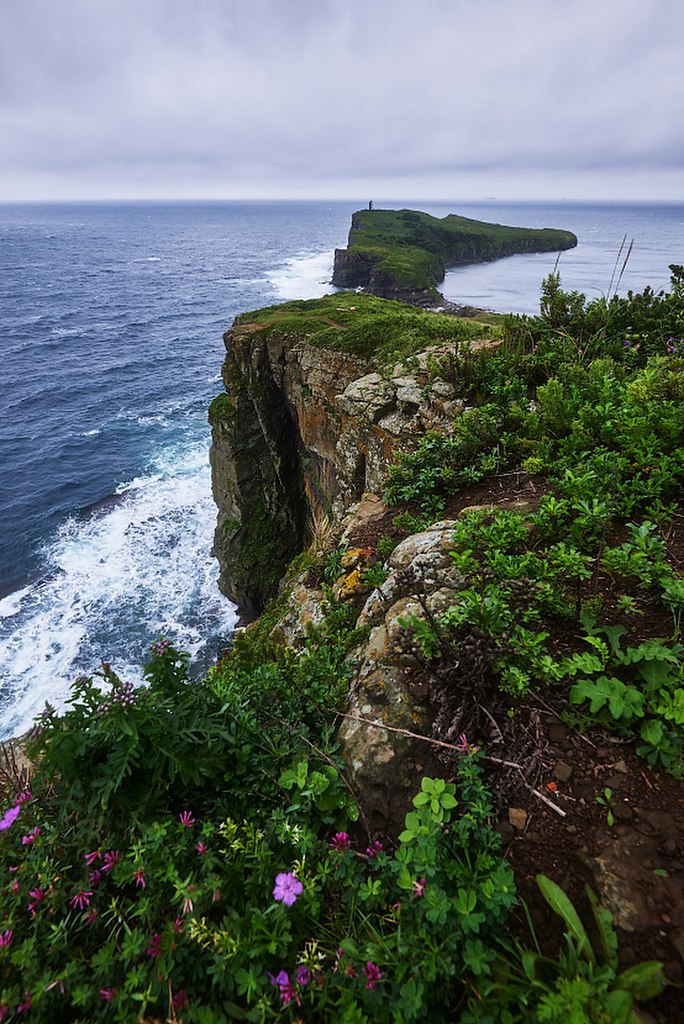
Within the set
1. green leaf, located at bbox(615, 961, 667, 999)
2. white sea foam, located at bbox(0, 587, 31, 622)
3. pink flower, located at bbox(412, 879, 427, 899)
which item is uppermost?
green leaf, located at bbox(615, 961, 667, 999)

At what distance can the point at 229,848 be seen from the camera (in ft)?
9.66

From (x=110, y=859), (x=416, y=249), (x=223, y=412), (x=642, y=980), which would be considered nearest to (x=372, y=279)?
(x=416, y=249)

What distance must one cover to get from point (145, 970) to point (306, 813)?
1125 mm

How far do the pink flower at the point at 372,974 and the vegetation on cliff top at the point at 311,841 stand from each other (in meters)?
0.01

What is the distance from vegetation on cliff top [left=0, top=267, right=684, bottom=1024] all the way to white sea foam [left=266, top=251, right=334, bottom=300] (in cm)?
7499

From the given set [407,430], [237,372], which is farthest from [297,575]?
[237,372]

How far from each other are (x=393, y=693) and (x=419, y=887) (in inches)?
57.1

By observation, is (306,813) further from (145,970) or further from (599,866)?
(599,866)

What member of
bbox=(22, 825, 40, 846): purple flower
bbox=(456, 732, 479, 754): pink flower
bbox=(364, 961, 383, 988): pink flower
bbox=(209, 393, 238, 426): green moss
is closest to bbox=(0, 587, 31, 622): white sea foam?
bbox=(209, 393, 238, 426): green moss

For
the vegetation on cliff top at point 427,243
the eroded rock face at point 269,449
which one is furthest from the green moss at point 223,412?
the vegetation on cliff top at point 427,243

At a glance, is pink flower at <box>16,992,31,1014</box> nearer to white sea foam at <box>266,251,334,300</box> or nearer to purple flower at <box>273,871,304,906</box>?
purple flower at <box>273,871,304,906</box>

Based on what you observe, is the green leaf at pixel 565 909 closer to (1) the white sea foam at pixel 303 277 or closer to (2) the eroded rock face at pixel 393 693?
(2) the eroded rock face at pixel 393 693

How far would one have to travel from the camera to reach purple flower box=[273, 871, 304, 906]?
2.59 m

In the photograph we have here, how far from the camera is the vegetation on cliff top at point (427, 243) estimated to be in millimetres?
80875
